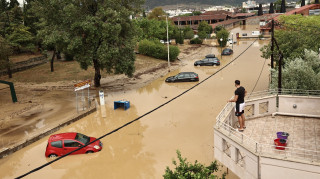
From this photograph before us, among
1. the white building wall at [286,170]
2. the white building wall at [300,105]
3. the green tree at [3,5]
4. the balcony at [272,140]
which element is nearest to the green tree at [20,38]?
the green tree at [3,5]

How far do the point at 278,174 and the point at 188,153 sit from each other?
7.48m

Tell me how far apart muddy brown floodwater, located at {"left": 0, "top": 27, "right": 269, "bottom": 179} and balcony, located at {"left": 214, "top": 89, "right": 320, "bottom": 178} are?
286cm

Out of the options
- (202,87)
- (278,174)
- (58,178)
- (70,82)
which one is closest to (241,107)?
(278,174)

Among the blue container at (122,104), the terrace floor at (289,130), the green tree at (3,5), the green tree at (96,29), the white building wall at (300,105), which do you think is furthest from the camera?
the green tree at (3,5)

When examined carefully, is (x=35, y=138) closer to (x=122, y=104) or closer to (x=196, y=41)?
(x=122, y=104)

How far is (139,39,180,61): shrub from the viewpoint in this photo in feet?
153

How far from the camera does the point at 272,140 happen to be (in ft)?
39.1

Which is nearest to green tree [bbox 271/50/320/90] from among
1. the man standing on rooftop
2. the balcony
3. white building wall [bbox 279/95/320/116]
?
white building wall [bbox 279/95/320/116]

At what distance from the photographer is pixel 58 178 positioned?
1456 centimetres

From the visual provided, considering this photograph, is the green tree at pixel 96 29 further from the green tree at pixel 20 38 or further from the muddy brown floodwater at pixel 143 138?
the green tree at pixel 20 38

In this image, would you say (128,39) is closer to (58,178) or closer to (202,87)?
(202,87)

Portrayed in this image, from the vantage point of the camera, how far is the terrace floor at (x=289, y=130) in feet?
37.2

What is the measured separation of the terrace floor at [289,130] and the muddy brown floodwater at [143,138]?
8.92ft

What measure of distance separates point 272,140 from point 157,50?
1500 inches
